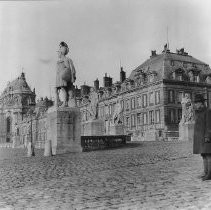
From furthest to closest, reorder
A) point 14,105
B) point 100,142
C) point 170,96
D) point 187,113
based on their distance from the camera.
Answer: point 14,105
point 170,96
point 187,113
point 100,142

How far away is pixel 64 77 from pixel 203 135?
11.1 metres

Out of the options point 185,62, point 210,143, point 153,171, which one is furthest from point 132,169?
point 185,62

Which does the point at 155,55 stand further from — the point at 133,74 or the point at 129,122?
the point at 129,122

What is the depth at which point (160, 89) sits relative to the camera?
65.1 metres

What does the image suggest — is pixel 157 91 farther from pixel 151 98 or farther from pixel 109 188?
pixel 109 188

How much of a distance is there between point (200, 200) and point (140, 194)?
122cm

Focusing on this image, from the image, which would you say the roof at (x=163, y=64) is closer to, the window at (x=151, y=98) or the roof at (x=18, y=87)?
the window at (x=151, y=98)

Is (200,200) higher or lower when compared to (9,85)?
lower

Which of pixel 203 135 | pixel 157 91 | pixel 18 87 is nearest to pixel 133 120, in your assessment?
pixel 157 91

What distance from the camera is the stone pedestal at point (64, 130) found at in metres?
18.3

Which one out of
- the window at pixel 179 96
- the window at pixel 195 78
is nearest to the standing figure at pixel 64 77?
the window at pixel 179 96

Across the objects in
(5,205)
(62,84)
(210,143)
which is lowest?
(5,205)

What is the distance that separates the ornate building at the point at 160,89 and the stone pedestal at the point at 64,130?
42.6 meters

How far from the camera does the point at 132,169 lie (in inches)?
432
